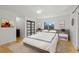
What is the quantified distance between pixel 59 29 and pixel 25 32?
2.69 ft

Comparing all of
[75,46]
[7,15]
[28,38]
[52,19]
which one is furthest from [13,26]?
[75,46]

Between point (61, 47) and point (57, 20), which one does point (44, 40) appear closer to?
point (61, 47)

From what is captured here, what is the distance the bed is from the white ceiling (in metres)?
0.47

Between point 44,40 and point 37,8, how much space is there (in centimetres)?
73

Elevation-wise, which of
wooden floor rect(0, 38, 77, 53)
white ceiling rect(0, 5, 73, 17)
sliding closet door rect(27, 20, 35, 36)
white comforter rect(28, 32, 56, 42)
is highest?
white ceiling rect(0, 5, 73, 17)

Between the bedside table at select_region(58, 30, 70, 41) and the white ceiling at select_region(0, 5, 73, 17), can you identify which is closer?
the white ceiling at select_region(0, 5, 73, 17)

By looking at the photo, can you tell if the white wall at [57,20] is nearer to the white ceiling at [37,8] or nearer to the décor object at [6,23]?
the white ceiling at [37,8]

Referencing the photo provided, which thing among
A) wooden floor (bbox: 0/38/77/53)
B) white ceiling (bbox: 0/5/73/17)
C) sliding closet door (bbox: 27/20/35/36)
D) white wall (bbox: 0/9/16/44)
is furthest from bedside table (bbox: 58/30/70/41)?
white wall (bbox: 0/9/16/44)

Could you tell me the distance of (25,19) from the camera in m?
1.75

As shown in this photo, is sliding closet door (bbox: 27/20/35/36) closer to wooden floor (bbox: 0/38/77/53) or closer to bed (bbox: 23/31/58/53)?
bed (bbox: 23/31/58/53)

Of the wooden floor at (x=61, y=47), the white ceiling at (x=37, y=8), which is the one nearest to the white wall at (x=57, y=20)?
the white ceiling at (x=37, y=8)

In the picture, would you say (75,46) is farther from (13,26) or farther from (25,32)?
(13,26)

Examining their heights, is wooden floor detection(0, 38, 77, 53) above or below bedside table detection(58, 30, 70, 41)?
below

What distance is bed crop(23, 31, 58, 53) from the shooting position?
61.8 inches
